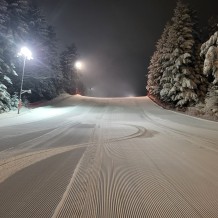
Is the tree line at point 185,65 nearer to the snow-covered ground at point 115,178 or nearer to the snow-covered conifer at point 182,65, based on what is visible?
the snow-covered conifer at point 182,65

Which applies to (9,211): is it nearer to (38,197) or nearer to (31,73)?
(38,197)

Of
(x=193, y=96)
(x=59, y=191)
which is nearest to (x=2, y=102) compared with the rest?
(x=193, y=96)

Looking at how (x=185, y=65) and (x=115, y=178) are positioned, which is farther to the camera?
(x=185, y=65)

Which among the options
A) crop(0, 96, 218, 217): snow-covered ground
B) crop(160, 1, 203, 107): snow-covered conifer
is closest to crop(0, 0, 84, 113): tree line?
crop(160, 1, 203, 107): snow-covered conifer

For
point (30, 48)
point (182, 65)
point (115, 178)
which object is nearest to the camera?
point (115, 178)

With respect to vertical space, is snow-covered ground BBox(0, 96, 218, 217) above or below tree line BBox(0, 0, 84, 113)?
below

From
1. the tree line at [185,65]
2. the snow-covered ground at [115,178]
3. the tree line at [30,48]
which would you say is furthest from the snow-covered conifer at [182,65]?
the snow-covered ground at [115,178]

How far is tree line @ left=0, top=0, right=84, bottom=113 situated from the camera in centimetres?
2692

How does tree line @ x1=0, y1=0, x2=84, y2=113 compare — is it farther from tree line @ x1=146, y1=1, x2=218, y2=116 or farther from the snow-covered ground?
the snow-covered ground

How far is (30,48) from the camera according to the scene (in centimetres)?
3669

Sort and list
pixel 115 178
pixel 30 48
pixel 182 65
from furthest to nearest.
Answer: pixel 30 48, pixel 182 65, pixel 115 178

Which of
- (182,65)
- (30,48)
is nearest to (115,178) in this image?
(182,65)

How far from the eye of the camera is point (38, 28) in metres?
39.1

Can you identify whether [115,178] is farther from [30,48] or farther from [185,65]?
[30,48]
